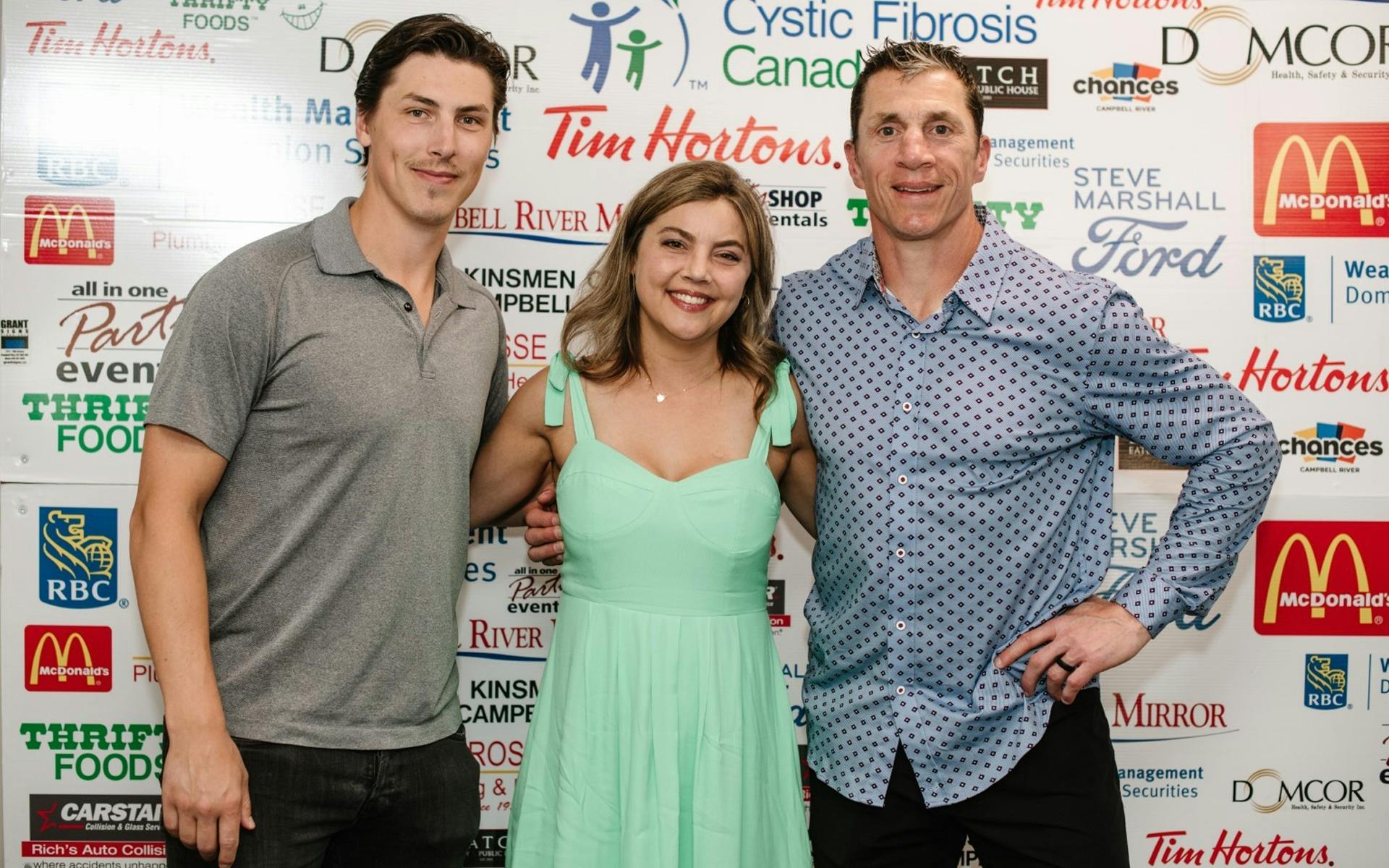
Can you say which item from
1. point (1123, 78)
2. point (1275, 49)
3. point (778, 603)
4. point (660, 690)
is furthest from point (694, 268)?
point (1275, 49)

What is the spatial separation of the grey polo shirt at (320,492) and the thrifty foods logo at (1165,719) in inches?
67.1

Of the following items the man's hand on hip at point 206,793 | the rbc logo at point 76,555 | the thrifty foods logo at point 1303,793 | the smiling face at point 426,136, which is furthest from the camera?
the thrifty foods logo at point 1303,793

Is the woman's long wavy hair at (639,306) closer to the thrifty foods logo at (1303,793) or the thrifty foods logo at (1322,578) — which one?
the thrifty foods logo at (1322,578)

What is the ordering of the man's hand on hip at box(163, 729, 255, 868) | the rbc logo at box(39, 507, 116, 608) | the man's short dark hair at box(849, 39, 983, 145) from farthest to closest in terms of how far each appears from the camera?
the rbc logo at box(39, 507, 116, 608)
the man's short dark hair at box(849, 39, 983, 145)
the man's hand on hip at box(163, 729, 255, 868)

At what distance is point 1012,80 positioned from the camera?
2447 mm

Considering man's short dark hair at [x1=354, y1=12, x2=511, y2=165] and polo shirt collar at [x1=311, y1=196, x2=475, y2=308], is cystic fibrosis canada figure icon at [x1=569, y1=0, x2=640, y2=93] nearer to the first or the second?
man's short dark hair at [x1=354, y1=12, x2=511, y2=165]

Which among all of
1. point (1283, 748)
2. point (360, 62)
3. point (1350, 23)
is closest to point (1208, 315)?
point (1350, 23)

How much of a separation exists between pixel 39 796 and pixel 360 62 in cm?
179

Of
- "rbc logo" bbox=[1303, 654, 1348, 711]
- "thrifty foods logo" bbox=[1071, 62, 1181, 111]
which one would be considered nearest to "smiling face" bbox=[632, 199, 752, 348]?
"thrifty foods logo" bbox=[1071, 62, 1181, 111]

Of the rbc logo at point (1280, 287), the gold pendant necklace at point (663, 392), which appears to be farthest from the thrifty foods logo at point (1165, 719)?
the gold pendant necklace at point (663, 392)

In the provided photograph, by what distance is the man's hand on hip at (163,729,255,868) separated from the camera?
138 cm

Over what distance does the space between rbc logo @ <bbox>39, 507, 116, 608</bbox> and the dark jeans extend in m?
1.11

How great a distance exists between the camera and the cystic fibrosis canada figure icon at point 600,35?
2426mm

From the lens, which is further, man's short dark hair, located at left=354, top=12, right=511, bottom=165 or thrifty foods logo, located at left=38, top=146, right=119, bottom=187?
thrifty foods logo, located at left=38, top=146, right=119, bottom=187
